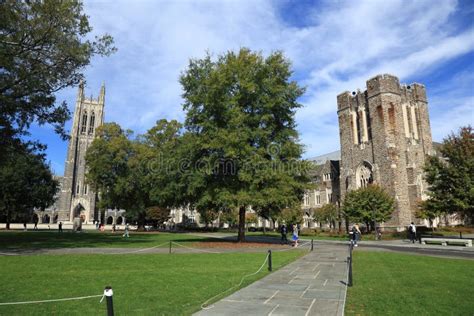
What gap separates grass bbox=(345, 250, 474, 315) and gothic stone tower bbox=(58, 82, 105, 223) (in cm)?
9231

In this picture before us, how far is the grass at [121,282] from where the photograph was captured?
22.0 ft

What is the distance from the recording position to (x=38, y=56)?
69.3 ft

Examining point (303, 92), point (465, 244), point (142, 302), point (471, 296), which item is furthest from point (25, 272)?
point (465, 244)

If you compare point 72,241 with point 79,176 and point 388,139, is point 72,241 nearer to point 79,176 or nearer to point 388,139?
point 388,139

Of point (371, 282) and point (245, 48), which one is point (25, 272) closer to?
point (371, 282)

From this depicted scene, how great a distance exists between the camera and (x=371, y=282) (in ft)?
32.3

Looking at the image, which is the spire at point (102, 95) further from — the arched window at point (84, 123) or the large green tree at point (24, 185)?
the large green tree at point (24, 185)

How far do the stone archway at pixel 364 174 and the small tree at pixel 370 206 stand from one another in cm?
1103

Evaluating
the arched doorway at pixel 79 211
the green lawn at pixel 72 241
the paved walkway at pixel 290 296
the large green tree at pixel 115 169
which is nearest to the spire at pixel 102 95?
the arched doorway at pixel 79 211

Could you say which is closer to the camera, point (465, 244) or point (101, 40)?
point (101, 40)

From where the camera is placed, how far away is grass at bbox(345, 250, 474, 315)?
6.80 m

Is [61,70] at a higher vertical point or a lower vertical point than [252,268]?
higher

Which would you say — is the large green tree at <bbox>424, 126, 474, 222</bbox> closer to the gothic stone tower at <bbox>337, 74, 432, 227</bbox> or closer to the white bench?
the white bench

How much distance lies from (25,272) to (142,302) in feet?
20.4
